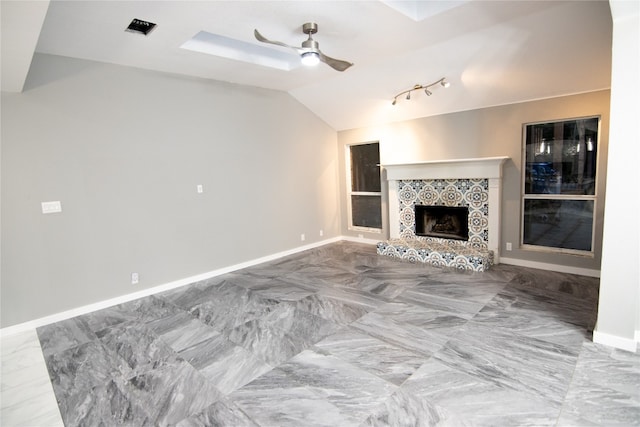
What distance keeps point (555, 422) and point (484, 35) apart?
3.44 m

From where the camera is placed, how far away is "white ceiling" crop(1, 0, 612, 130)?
9.00 ft

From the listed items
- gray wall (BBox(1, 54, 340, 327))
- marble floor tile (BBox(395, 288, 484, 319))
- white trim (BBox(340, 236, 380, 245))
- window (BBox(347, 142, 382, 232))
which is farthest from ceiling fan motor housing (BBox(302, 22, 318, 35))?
white trim (BBox(340, 236, 380, 245))

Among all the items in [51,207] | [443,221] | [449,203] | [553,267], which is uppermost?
[51,207]

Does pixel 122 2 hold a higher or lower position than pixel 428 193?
higher

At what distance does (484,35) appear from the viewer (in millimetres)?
3451

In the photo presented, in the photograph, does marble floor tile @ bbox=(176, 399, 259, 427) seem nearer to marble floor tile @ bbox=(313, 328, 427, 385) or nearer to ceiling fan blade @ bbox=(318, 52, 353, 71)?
marble floor tile @ bbox=(313, 328, 427, 385)

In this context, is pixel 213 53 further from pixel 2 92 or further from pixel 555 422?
pixel 555 422

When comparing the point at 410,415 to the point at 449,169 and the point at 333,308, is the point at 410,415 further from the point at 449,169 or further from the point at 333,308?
the point at 449,169

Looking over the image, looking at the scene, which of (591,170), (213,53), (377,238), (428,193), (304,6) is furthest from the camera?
(377,238)

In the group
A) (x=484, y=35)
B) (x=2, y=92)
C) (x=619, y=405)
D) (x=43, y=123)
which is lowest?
(x=619, y=405)

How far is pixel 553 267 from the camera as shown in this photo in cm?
441

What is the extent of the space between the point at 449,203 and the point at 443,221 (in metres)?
0.37

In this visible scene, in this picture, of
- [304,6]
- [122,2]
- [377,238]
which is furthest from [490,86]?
[122,2]

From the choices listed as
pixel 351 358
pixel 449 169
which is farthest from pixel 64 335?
pixel 449 169
